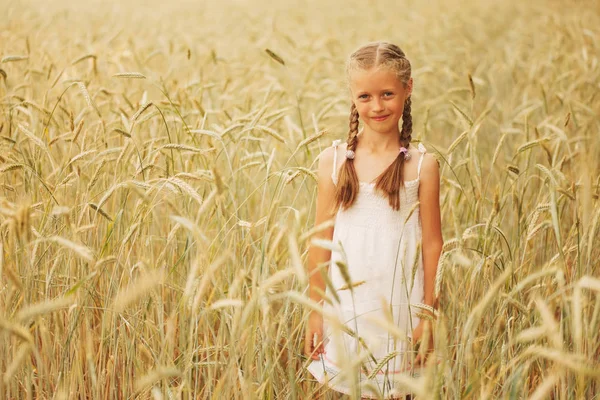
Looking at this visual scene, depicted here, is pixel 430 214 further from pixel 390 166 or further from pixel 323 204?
pixel 323 204

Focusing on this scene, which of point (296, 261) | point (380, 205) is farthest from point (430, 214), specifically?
point (296, 261)

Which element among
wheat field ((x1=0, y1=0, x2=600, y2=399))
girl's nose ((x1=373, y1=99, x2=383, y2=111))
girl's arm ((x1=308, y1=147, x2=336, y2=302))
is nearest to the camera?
wheat field ((x1=0, y1=0, x2=600, y2=399))

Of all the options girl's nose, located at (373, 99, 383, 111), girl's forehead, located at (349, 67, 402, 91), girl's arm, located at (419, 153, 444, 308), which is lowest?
girl's arm, located at (419, 153, 444, 308)

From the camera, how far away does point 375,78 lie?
5.70ft

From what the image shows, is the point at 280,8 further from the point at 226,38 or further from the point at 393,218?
the point at 393,218

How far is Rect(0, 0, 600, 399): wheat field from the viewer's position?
143cm

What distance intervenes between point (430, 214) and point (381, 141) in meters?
0.26

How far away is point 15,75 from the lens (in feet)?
11.8

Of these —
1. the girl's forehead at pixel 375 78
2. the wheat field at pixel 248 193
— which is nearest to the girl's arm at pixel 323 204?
the wheat field at pixel 248 193

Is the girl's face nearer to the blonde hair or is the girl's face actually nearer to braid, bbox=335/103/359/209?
the blonde hair

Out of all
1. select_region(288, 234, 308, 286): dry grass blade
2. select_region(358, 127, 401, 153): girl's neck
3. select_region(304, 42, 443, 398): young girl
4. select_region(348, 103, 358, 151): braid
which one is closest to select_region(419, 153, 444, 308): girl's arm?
select_region(304, 42, 443, 398): young girl

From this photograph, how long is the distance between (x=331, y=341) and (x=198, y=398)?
1.39ft

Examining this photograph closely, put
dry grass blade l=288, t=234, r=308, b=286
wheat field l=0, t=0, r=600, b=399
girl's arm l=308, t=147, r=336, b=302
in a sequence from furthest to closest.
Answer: girl's arm l=308, t=147, r=336, b=302
wheat field l=0, t=0, r=600, b=399
dry grass blade l=288, t=234, r=308, b=286

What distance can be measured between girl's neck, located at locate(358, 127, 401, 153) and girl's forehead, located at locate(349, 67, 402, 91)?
0.45 feet
